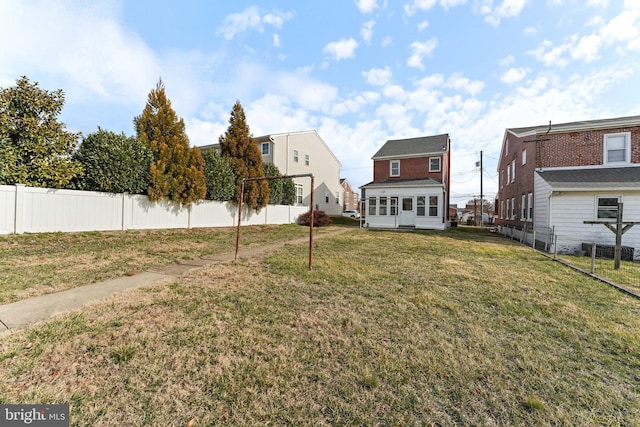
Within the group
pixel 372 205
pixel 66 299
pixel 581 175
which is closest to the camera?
pixel 66 299

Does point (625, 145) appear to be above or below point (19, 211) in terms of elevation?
above

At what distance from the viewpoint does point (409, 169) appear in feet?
70.2

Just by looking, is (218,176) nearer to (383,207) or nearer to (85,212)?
(85,212)

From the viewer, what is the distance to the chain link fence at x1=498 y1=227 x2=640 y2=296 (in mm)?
6423

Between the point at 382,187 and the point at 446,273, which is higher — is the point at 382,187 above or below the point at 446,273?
above

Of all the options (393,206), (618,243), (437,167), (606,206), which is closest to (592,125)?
(606,206)

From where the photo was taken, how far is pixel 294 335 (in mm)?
3123

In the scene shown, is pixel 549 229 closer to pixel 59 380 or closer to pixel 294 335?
pixel 294 335

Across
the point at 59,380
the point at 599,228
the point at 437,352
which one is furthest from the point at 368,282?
the point at 599,228

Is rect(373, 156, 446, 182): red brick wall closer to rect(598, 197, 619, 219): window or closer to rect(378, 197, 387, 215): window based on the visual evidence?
rect(378, 197, 387, 215): window

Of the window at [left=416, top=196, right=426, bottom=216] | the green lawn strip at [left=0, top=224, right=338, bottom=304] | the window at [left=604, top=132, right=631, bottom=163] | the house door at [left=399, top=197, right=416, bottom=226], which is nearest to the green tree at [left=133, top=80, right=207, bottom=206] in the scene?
the green lawn strip at [left=0, top=224, right=338, bottom=304]

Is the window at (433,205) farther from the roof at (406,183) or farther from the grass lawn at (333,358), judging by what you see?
the grass lawn at (333,358)

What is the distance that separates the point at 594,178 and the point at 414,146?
38.7ft

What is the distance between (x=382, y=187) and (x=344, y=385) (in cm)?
1883
